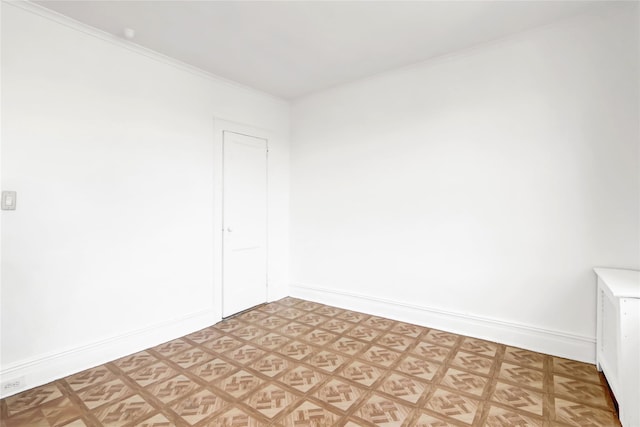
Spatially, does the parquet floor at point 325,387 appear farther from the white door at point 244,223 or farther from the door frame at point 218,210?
the white door at point 244,223

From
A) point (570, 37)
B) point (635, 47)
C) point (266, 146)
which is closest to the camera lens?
point (635, 47)

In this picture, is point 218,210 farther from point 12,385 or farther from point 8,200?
point 12,385

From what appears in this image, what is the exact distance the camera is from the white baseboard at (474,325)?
2.64 metres

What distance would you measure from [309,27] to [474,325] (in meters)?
3.24

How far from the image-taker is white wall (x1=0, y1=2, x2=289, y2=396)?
228 centimetres

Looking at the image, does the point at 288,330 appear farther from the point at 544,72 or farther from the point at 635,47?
the point at 635,47

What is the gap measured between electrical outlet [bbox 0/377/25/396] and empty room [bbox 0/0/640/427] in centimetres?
1

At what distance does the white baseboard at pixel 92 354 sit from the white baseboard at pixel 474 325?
1766 mm

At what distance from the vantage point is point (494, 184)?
9.80ft

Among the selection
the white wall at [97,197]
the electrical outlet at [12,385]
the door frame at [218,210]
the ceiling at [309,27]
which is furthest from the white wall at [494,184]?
the electrical outlet at [12,385]

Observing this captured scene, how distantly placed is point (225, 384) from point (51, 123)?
2.43 m

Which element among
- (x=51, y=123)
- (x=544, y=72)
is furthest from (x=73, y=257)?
(x=544, y=72)

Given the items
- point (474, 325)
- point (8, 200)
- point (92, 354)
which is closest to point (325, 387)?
point (474, 325)

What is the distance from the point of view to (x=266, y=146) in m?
4.25
